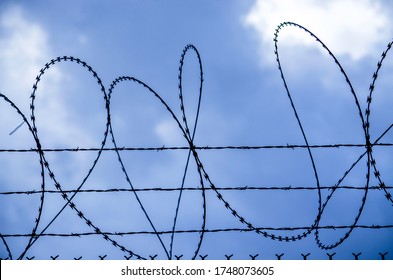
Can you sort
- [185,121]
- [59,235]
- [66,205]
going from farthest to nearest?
[185,121] < [66,205] < [59,235]

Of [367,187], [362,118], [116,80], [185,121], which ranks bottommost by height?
[367,187]

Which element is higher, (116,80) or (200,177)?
(116,80)

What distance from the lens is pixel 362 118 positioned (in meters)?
4.80

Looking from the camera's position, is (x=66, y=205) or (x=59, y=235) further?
(x=66, y=205)

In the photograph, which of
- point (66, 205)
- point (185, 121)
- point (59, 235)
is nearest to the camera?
point (59, 235)

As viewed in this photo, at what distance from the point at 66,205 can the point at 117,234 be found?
69 centimetres
